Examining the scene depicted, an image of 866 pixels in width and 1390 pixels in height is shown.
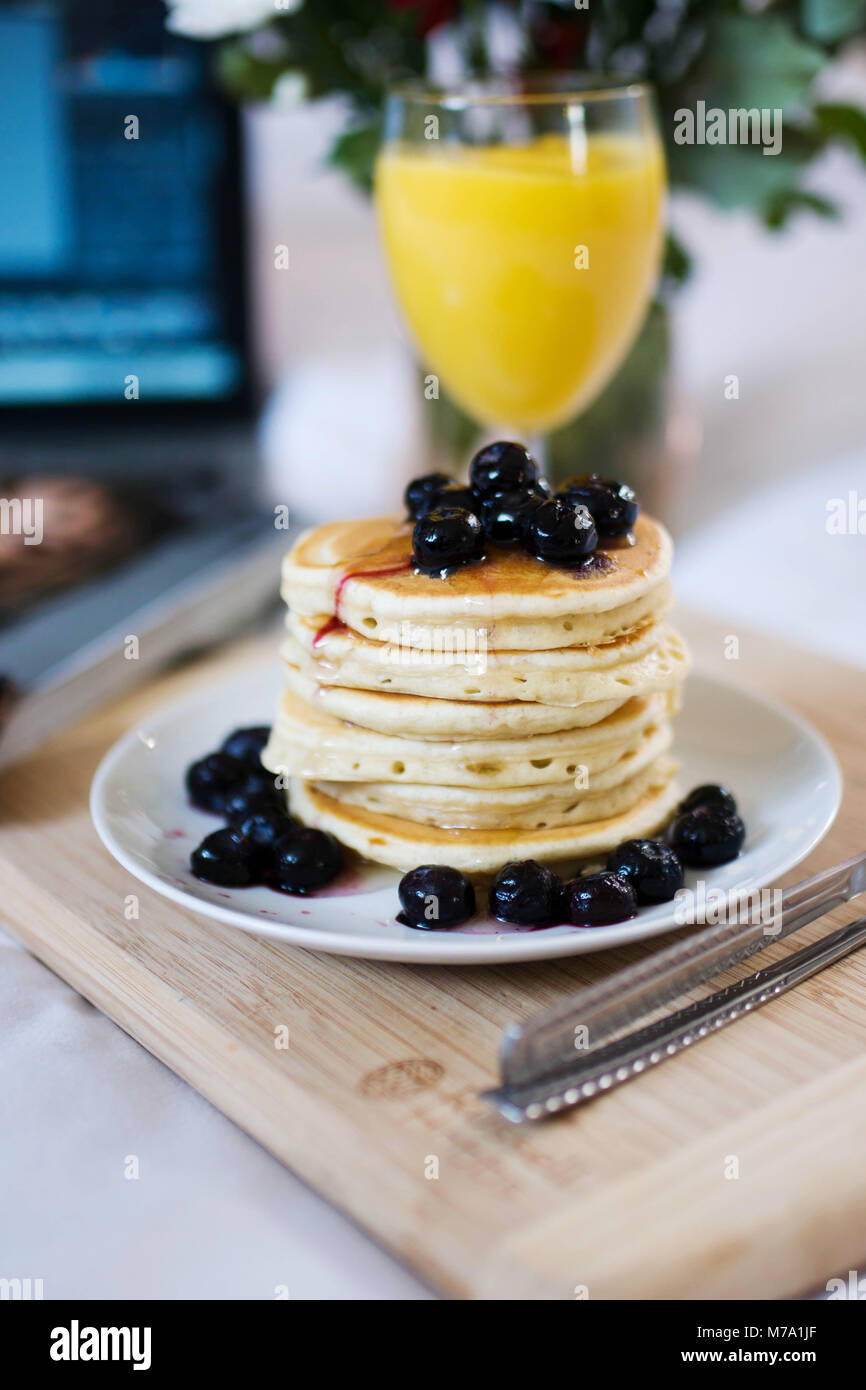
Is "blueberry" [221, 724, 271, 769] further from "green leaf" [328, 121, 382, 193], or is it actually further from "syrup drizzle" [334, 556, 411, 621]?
"green leaf" [328, 121, 382, 193]

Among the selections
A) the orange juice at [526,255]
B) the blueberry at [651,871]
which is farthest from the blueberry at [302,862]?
the orange juice at [526,255]

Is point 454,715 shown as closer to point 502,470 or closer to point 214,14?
point 502,470

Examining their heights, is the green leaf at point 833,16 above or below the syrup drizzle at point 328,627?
above

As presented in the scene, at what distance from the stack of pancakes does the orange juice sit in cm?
76

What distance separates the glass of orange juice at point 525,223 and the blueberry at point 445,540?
824 millimetres

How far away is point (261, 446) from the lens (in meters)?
2.87

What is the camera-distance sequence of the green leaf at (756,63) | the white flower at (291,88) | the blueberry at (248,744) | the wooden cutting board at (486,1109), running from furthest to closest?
1. the white flower at (291,88)
2. the green leaf at (756,63)
3. the blueberry at (248,744)
4. the wooden cutting board at (486,1109)

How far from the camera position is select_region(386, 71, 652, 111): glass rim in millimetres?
1810

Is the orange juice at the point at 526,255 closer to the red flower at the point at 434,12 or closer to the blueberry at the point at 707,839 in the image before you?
the red flower at the point at 434,12

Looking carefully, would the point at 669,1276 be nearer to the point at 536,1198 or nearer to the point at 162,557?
the point at 536,1198

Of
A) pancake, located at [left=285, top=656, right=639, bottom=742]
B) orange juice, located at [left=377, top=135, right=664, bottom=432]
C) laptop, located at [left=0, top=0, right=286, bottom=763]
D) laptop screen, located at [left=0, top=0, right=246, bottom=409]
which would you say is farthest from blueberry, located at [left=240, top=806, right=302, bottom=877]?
laptop screen, located at [left=0, top=0, right=246, bottom=409]

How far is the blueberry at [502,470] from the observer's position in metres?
1.25

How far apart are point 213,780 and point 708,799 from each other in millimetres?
468
